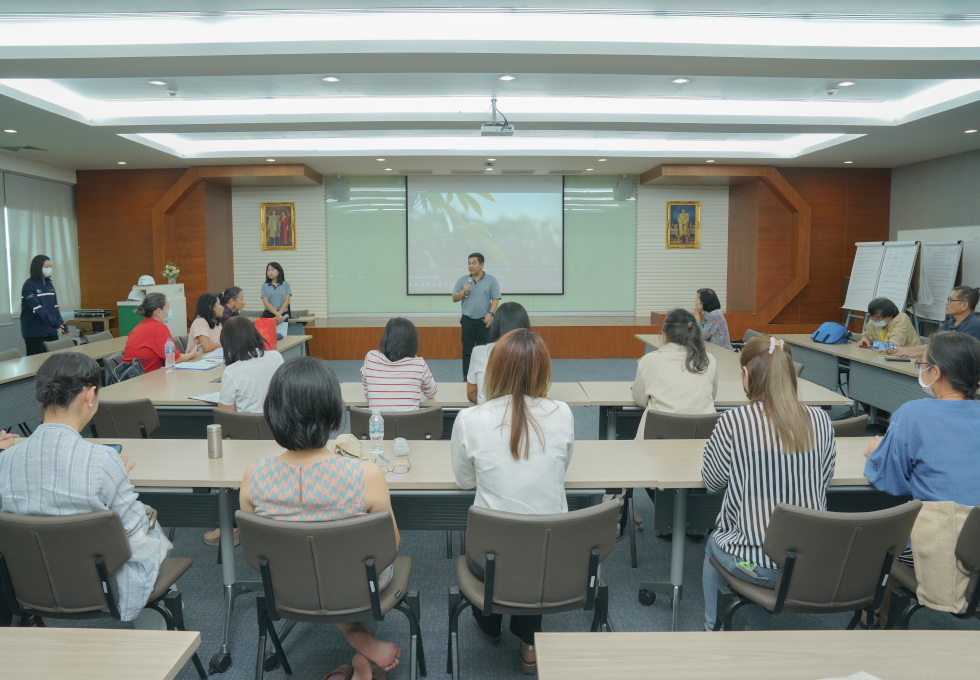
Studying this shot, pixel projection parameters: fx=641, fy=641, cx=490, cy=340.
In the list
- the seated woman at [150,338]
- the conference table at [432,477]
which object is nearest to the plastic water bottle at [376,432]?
the conference table at [432,477]

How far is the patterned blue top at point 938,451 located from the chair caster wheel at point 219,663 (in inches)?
99.0

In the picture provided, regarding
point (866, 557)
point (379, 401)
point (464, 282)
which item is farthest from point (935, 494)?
point (464, 282)

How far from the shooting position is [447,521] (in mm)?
2719

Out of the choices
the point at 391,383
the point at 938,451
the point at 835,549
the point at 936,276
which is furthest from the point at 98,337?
the point at 936,276

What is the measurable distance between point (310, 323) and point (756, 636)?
30.3 feet

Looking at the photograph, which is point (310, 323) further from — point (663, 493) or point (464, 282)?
point (663, 493)

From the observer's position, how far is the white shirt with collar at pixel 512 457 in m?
2.07

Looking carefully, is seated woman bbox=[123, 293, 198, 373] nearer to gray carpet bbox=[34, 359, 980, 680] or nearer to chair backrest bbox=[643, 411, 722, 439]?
gray carpet bbox=[34, 359, 980, 680]

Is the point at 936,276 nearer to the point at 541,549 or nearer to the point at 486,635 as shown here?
the point at 486,635

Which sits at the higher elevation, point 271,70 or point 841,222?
point 271,70

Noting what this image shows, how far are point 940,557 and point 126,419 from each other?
3714mm

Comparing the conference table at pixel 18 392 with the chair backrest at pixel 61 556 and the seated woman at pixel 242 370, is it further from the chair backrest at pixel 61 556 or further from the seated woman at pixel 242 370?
the chair backrest at pixel 61 556

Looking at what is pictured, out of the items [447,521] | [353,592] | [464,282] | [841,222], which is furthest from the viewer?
[841,222]

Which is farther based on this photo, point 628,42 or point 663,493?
point 628,42
